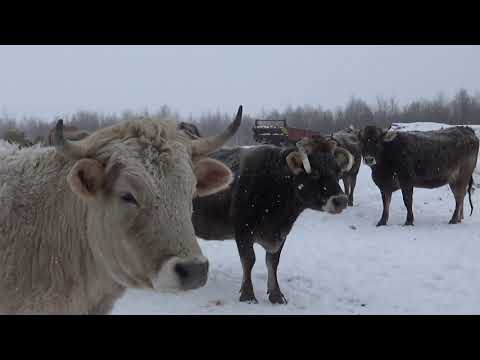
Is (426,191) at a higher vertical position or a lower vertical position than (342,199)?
lower

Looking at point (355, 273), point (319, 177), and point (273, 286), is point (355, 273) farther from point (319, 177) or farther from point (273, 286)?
point (319, 177)

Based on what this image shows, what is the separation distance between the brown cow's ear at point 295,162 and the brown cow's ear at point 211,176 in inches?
131

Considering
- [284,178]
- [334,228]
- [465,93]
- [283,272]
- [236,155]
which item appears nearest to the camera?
[284,178]

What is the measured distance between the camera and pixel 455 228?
11.1 meters

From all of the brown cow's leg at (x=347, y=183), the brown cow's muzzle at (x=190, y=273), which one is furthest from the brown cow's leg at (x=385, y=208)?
the brown cow's muzzle at (x=190, y=273)

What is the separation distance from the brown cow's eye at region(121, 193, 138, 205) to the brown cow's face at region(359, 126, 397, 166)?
10672mm

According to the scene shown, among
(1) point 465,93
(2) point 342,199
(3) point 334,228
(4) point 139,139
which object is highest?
(1) point 465,93

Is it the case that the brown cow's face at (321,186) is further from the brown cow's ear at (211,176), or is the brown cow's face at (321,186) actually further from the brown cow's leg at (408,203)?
the brown cow's leg at (408,203)

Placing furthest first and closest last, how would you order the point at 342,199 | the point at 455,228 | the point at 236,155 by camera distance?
the point at 455,228, the point at 236,155, the point at 342,199

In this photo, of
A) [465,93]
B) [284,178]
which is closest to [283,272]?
[284,178]

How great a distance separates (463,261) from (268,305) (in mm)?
4330

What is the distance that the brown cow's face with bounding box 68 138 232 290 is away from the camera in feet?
7.86

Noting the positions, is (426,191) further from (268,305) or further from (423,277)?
(268,305)

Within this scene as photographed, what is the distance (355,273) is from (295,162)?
2.74 metres
